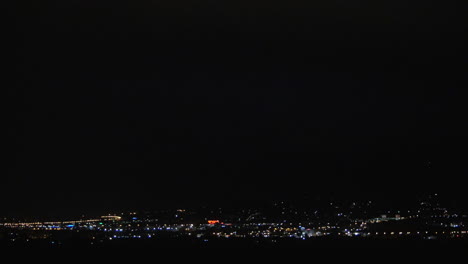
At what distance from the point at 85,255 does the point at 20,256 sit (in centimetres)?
235

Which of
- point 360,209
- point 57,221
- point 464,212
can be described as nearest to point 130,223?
point 57,221

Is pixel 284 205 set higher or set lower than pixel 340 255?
higher

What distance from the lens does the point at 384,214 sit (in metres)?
50.1

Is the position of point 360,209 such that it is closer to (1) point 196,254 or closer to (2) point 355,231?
(2) point 355,231

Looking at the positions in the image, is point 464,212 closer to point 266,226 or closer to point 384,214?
point 384,214

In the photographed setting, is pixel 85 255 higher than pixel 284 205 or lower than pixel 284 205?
lower

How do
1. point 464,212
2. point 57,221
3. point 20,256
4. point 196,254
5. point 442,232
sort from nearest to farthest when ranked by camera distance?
1. point 20,256
2. point 196,254
3. point 442,232
4. point 464,212
5. point 57,221

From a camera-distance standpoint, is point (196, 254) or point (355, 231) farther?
point (355, 231)

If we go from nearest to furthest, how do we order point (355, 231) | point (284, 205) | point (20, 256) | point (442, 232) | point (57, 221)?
point (20, 256) → point (442, 232) → point (355, 231) → point (284, 205) → point (57, 221)

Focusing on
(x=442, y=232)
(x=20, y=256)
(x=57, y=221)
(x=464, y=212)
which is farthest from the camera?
(x=57, y=221)

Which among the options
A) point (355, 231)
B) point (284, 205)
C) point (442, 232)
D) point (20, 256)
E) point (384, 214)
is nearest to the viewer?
point (20, 256)

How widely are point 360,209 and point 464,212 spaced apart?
901 cm

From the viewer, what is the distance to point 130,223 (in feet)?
190

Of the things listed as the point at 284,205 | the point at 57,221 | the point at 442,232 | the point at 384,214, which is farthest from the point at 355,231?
the point at 57,221
